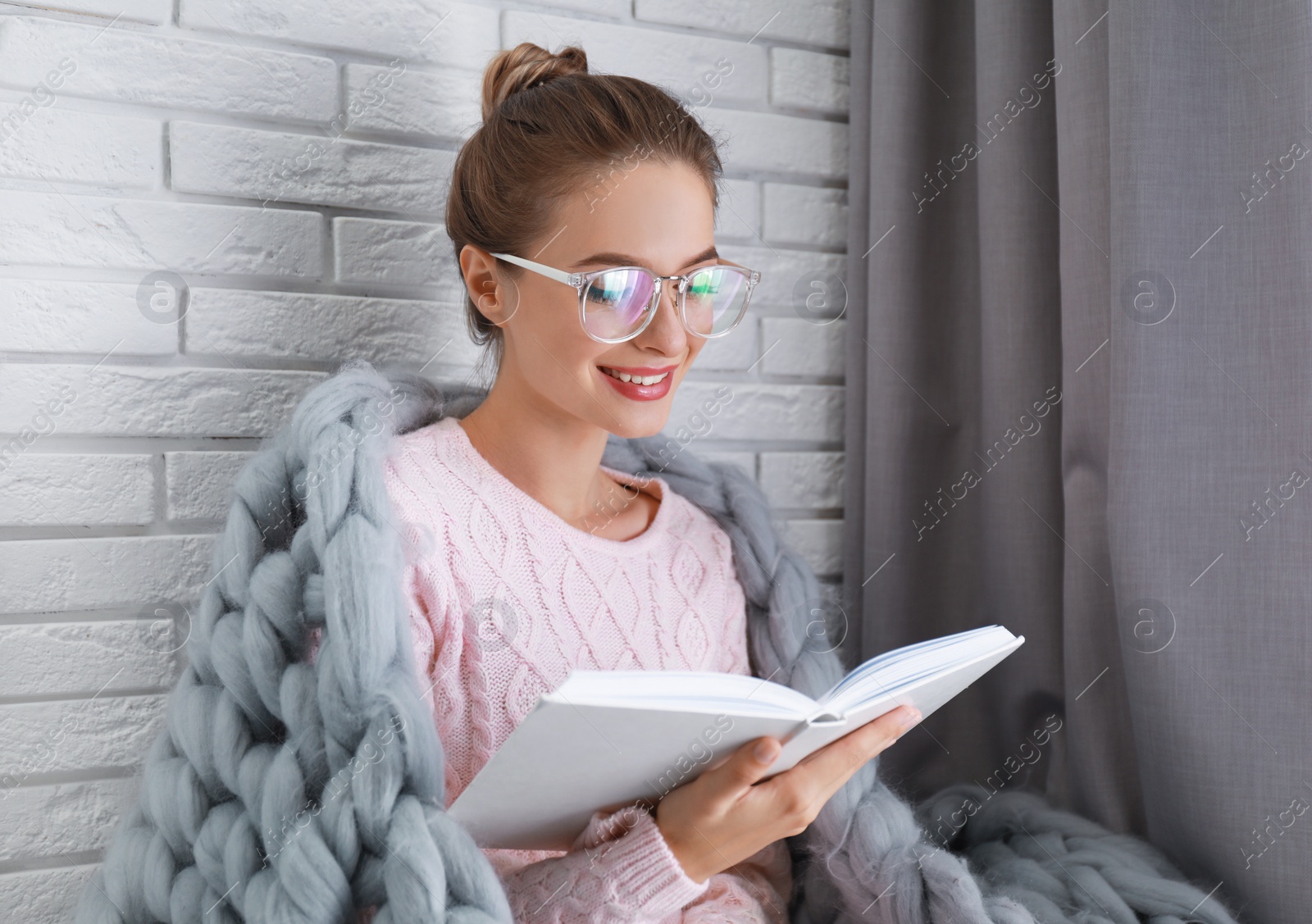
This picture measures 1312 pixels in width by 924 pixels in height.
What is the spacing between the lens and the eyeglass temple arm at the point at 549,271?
1.02 m

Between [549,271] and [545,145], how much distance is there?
145 mm

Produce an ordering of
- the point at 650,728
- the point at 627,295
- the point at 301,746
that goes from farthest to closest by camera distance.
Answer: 1. the point at 627,295
2. the point at 301,746
3. the point at 650,728

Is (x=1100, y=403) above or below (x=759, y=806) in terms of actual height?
above

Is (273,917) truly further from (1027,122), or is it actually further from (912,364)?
(1027,122)

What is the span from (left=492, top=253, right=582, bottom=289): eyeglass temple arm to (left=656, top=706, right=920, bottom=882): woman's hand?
0.49 meters

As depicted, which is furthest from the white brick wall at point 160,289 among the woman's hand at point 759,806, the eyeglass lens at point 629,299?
the woman's hand at point 759,806

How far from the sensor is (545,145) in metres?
1.08

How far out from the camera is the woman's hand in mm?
912

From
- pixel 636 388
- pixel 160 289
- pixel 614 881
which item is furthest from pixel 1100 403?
pixel 160 289

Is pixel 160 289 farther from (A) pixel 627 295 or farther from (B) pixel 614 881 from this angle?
(B) pixel 614 881

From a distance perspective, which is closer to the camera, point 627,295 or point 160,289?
point 627,295

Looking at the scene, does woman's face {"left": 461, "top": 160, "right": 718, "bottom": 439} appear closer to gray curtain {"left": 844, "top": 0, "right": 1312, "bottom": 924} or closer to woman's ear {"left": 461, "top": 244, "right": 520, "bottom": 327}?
woman's ear {"left": 461, "top": 244, "right": 520, "bottom": 327}

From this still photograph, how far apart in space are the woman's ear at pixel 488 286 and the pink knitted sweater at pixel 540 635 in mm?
141

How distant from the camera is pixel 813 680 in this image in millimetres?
1179
